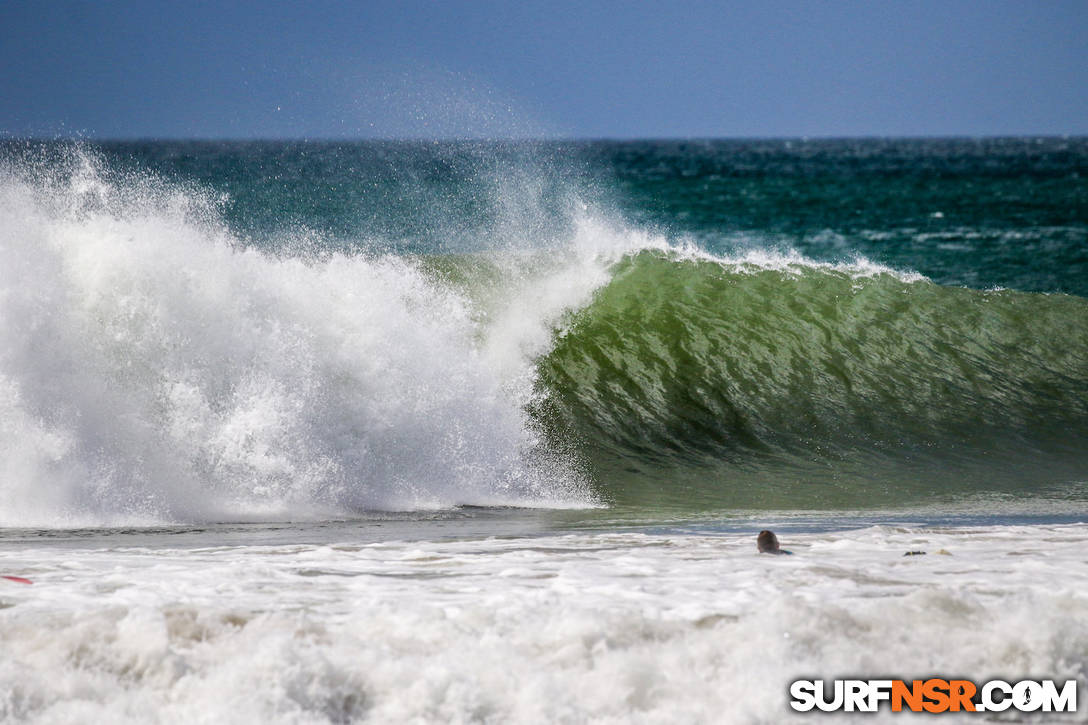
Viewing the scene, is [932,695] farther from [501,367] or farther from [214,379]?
[501,367]

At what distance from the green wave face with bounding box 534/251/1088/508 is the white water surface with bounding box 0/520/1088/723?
12.5 feet

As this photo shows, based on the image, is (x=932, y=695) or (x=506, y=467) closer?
(x=932, y=695)

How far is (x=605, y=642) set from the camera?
16.2 feet

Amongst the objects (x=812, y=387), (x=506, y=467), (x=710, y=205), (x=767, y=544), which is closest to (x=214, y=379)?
(x=506, y=467)

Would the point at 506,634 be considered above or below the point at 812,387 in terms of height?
below

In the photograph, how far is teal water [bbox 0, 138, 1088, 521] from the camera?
9109mm

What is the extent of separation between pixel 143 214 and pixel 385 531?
446 centimetres

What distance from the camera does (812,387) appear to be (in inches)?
559

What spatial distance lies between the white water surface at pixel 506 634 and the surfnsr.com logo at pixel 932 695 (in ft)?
0.24

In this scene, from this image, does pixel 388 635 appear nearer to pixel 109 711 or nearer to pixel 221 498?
pixel 109 711

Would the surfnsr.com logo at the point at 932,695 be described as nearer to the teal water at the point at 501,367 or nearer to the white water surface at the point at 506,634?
the white water surface at the point at 506,634

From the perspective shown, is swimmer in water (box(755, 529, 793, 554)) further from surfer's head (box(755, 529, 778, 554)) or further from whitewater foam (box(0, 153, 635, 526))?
whitewater foam (box(0, 153, 635, 526))

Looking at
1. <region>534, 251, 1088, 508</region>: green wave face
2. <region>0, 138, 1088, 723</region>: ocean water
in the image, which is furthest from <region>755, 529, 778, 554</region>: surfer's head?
<region>534, 251, 1088, 508</region>: green wave face

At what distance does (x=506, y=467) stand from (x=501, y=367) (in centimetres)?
301
